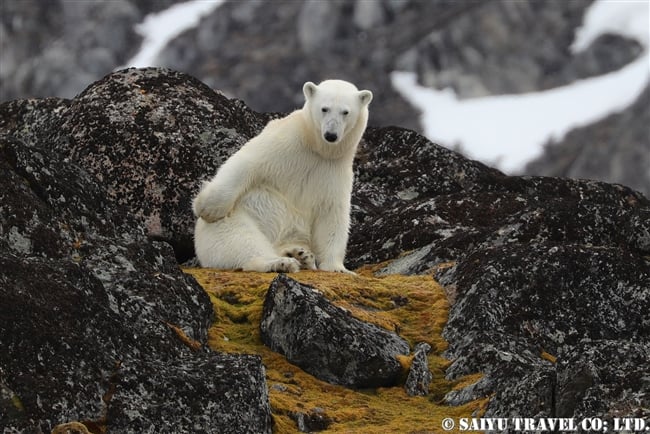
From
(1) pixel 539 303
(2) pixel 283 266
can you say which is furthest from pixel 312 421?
(2) pixel 283 266

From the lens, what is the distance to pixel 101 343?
8.00 meters

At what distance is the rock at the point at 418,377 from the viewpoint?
30.3 feet

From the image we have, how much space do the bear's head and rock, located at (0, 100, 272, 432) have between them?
12.3 ft

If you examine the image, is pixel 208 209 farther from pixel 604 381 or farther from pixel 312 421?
pixel 604 381

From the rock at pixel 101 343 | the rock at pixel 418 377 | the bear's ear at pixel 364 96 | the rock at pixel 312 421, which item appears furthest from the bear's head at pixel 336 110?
the rock at pixel 312 421

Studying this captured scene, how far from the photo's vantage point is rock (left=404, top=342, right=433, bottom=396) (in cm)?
924

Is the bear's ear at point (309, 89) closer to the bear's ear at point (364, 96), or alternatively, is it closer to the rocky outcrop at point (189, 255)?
the bear's ear at point (364, 96)

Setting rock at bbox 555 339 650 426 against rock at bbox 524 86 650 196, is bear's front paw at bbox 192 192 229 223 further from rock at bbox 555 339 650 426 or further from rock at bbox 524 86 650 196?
rock at bbox 524 86 650 196

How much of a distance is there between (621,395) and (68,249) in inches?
200

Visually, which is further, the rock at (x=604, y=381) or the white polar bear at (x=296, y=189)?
the white polar bear at (x=296, y=189)

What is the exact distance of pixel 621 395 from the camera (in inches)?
285

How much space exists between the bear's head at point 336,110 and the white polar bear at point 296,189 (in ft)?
0.04

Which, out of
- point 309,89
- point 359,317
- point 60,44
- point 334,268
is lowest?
point 359,317

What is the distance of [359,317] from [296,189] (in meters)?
4.19
